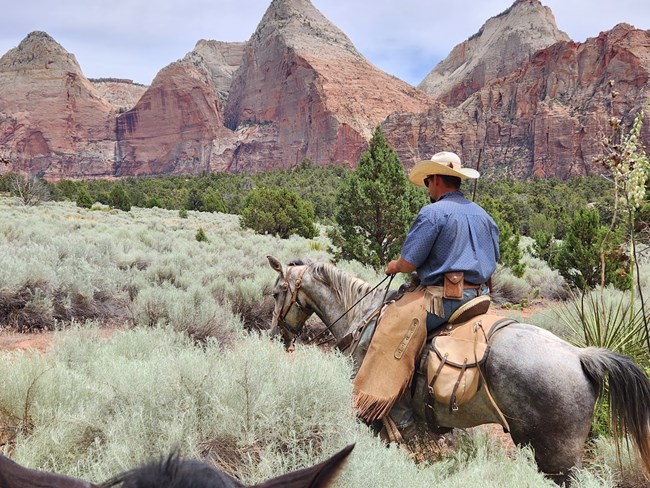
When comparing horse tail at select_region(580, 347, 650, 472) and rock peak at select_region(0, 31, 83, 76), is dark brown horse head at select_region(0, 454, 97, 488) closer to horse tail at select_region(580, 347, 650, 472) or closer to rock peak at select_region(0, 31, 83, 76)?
horse tail at select_region(580, 347, 650, 472)

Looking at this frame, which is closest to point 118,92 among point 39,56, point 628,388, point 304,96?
point 39,56

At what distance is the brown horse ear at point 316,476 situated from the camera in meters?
0.89

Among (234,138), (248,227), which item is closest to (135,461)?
(248,227)

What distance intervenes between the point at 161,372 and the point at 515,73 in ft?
436

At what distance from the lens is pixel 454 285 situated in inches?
128

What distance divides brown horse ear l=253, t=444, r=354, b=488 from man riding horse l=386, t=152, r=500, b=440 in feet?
8.19

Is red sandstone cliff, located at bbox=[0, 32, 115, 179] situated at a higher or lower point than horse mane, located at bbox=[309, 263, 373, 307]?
higher

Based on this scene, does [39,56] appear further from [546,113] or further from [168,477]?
[168,477]

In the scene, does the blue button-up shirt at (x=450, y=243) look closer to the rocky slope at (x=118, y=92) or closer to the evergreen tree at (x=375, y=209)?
the evergreen tree at (x=375, y=209)

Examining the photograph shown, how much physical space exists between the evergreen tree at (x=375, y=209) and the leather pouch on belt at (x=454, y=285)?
8.29 metres

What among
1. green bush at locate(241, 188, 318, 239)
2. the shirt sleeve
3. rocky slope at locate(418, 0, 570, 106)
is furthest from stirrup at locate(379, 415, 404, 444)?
rocky slope at locate(418, 0, 570, 106)

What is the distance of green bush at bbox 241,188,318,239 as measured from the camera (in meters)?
22.0

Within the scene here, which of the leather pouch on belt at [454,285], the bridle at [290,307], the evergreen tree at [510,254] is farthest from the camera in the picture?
the evergreen tree at [510,254]

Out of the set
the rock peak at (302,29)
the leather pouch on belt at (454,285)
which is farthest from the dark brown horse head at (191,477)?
the rock peak at (302,29)
